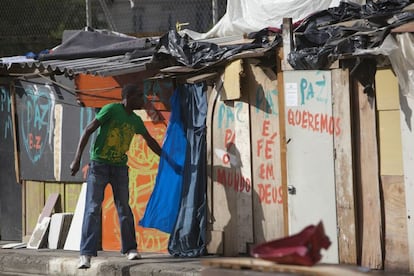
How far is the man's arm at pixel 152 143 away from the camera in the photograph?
10.3m

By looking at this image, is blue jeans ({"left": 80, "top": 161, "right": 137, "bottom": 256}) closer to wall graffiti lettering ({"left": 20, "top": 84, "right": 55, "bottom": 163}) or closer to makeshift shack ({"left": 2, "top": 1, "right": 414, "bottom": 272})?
makeshift shack ({"left": 2, "top": 1, "right": 414, "bottom": 272})

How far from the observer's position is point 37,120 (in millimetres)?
12664

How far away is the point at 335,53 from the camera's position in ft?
30.8

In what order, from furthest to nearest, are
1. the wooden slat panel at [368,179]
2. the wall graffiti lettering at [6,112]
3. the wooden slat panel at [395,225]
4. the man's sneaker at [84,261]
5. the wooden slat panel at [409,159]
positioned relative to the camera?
the wall graffiti lettering at [6,112] → the man's sneaker at [84,261] → the wooden slat panel at [368,179] → the wooden slat panel at [395,225] → the wooden slat panel at [409,159]

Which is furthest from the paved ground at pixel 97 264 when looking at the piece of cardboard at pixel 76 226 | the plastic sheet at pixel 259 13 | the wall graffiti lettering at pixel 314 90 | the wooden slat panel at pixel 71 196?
the plastic sheet at pixel 259 13

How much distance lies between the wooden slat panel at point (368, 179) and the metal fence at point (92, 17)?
4.99 m

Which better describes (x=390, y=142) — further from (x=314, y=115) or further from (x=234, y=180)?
(x=234, y=180)

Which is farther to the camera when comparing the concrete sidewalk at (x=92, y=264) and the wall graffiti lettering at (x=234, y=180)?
the wall graffiti lettering at (x=234, y=180)

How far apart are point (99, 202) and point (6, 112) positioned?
352 cm

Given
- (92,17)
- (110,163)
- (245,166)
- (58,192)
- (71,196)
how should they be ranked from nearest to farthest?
(110,163) < (245,166) < (71,196) < (58,192) < (92,17)

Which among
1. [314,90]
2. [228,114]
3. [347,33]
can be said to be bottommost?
[228,114]

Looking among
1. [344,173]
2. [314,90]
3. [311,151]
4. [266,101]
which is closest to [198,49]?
[266,101]

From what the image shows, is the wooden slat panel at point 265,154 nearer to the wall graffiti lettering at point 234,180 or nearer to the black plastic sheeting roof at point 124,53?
the wall graffiti lettering at point 234,180

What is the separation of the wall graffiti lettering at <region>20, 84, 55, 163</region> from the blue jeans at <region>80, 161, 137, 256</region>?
2.54m
